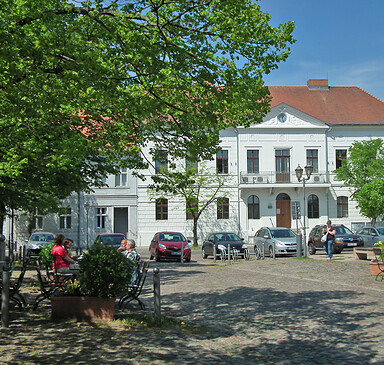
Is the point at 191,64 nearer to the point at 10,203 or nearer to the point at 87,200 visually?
the point at 10,203

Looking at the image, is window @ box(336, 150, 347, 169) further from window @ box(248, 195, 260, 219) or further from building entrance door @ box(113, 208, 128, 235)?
building entrance door @ box(113, 208, 128, 235)

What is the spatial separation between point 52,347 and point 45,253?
1156cm

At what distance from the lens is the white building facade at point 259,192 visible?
4759cm

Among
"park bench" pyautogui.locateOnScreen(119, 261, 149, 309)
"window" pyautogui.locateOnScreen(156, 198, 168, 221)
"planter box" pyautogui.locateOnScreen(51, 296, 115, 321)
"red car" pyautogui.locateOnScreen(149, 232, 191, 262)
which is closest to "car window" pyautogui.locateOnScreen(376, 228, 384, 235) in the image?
"red car" pyautogui.locateOnScreen(149, 232, 191, 262)

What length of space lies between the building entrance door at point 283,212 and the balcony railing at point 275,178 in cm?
176

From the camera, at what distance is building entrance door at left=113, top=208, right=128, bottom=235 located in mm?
48688

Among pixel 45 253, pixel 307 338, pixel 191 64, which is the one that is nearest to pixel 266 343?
pixel 307 338

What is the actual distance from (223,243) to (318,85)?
32019 millimetres

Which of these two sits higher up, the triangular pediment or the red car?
the triangular pediment

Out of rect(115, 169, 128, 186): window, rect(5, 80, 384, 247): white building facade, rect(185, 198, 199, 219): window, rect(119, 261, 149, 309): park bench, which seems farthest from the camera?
rect(115, 169, 128, 186): window

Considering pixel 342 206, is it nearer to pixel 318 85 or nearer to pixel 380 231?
pixel 318 85

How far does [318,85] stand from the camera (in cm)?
5472

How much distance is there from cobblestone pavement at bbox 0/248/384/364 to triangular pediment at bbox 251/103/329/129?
35.7 m

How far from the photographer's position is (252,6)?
9695 millimetres
